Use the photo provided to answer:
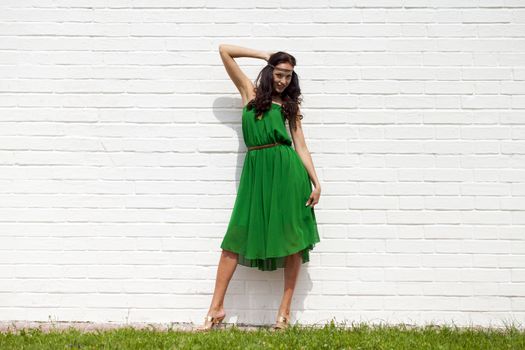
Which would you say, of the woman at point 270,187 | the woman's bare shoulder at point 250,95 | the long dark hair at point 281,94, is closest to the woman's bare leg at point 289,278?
the woman at point 270,187

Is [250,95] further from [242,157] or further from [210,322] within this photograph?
[210,322]

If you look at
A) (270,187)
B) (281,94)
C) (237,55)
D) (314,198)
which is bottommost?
(314,198)

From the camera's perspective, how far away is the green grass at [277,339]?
3340 millimetres

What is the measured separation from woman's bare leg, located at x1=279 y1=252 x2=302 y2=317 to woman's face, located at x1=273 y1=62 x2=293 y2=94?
1.16 m

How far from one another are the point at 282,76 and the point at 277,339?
1734 mm

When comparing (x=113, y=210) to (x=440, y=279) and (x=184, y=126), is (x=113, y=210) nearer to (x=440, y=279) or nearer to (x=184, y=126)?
(x=184, y=126)

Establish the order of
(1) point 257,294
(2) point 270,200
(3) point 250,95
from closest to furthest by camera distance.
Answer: (2) point 270,200 → (3) point 250,95 → (1) point 257,294

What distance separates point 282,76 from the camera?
12.7 feet

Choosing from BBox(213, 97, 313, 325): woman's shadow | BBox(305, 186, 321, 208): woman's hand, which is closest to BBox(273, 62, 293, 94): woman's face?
BBox(213, 97, 313, 325): woman's shadow

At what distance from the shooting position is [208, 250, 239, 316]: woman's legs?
12.8ft

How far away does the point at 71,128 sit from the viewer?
4160 mm

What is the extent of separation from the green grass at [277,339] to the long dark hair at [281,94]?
1.43m

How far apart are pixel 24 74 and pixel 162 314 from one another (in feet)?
6.68

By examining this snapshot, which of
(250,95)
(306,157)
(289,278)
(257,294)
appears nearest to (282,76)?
(250,95)
